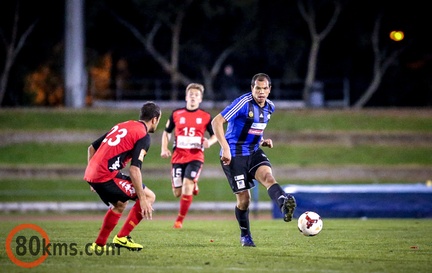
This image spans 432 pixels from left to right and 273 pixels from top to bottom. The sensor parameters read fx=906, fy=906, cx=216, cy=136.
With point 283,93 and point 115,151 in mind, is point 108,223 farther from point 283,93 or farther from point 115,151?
point 283,93

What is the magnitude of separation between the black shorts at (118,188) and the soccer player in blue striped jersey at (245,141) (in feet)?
4.98

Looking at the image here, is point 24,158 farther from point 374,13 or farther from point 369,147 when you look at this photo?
point 374,13

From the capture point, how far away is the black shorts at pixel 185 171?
54.9ft

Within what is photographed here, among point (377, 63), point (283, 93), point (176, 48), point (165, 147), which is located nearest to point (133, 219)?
point (165, 147)

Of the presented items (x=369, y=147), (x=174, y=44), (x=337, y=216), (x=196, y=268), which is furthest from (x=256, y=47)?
(x=196, y=268)

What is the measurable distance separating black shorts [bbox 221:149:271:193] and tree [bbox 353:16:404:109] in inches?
1218

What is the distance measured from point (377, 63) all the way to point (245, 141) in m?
32.4

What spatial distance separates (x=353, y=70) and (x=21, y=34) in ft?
54.7

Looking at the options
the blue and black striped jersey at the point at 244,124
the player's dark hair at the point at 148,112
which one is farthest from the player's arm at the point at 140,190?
the blue and black striped jersey at the point at 244,124

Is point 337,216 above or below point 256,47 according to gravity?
below

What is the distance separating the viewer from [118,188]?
11242mm

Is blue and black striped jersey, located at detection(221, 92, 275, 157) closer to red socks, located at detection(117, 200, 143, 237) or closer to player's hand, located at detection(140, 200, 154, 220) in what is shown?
red socks, located at detection(117, 200, 143, 237)

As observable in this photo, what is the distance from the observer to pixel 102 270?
9.60 meters

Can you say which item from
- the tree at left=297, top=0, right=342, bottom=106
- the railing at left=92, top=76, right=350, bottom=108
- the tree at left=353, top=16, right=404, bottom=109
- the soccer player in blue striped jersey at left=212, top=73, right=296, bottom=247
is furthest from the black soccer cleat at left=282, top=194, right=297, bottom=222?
the tree at left=353, top=16, right=404, bottom=109
